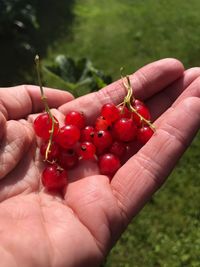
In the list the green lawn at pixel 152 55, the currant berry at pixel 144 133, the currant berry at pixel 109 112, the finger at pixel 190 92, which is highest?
the finger at pixel 190 92

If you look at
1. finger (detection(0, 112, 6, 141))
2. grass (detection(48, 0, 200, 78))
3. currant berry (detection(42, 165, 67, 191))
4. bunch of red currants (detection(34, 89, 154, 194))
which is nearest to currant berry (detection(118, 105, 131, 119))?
bunch of red currants (detection(34, 89, 154, 194))

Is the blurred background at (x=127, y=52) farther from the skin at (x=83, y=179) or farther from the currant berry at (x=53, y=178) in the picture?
the currant berry at (x=53, y=178)

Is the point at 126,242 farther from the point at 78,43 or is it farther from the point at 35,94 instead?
the point at 78,43

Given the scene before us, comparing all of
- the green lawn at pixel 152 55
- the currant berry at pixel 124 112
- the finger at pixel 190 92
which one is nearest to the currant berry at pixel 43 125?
the currant berry at pixel 124 112

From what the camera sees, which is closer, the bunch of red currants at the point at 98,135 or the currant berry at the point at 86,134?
the bunch of red currants at the point at 98,135

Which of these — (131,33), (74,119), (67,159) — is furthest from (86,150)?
(131,33)

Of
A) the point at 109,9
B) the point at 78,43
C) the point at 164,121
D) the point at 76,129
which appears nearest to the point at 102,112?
the point at 76,129
